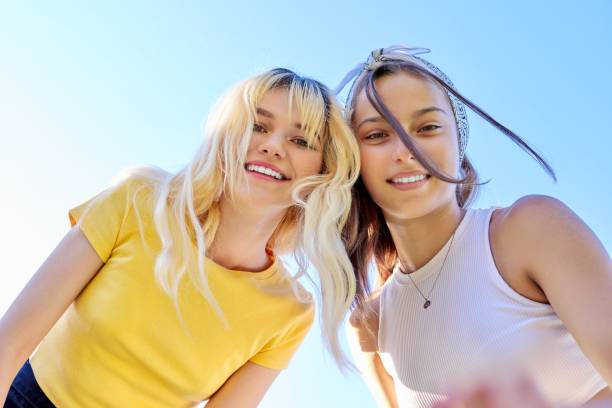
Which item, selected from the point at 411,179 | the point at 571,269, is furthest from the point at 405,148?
the point at 571,269

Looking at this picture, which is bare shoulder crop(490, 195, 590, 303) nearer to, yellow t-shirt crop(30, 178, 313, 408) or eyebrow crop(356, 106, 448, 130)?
eyebrow crop(356, 106, 448, 130)

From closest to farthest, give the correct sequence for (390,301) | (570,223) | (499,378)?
(570,223) < (499,378) < (390,301)

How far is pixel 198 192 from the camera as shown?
10.3 feet

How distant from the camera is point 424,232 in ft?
10.5

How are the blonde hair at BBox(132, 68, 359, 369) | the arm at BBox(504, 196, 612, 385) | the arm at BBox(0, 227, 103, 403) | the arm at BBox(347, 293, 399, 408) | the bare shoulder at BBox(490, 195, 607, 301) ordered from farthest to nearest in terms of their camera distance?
the arm at BBox(347, 293, 399, 408) < the blonde hair at BBox(132, 68, 359, 369) < the arm at BBox(0, 227, 103, 403) < the bare shoulder at BBox(490, 195, 607, 301) < the arm at BBox(504, 196, 612, 385)

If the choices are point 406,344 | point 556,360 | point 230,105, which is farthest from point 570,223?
point 230,105

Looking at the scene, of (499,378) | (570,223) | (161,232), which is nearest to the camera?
(570,223)

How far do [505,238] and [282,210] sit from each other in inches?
45.0

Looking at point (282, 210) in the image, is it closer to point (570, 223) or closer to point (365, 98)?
point (365, 98)

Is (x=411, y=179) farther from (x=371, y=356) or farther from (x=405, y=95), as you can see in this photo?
(x=371, y=356)

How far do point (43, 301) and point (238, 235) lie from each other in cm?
99

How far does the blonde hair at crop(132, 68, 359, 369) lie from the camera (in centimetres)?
304

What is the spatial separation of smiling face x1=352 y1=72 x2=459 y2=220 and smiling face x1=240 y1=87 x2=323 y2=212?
291 millimetres

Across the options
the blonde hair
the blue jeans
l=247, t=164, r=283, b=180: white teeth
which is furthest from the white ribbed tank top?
the blue jeans
